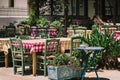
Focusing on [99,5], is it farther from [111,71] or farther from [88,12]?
[111,71]

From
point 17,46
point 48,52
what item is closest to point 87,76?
point 48,52

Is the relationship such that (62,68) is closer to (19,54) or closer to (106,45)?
(19,54)

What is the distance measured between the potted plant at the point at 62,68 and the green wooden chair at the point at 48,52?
1381 mm

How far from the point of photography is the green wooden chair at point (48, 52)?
464 inches

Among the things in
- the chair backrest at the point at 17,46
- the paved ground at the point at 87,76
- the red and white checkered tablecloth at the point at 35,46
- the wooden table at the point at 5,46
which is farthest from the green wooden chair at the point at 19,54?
the wooden table at the point at 5,46

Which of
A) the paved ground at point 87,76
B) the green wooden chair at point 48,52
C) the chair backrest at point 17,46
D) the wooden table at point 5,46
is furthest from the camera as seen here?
the wooden table at point 5,46

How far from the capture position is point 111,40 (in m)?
12.8

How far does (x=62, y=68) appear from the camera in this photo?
10258 millimetres

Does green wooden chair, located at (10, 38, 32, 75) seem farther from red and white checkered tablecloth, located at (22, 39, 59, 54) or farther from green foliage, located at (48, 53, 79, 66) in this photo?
green foliage, located at (48, 53, 79, 66)

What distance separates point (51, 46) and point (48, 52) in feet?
0.63

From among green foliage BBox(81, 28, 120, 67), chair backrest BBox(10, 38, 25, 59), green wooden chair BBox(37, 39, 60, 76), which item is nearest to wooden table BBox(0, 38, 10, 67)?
chair backrest BBox(10, 38, 25, 59)

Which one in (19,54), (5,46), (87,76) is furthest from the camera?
(5,46)

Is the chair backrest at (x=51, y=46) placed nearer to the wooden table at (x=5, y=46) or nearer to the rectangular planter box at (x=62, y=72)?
the rectangular planter box at (x=62, y=72)

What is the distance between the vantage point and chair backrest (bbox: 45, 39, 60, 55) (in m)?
11.8
